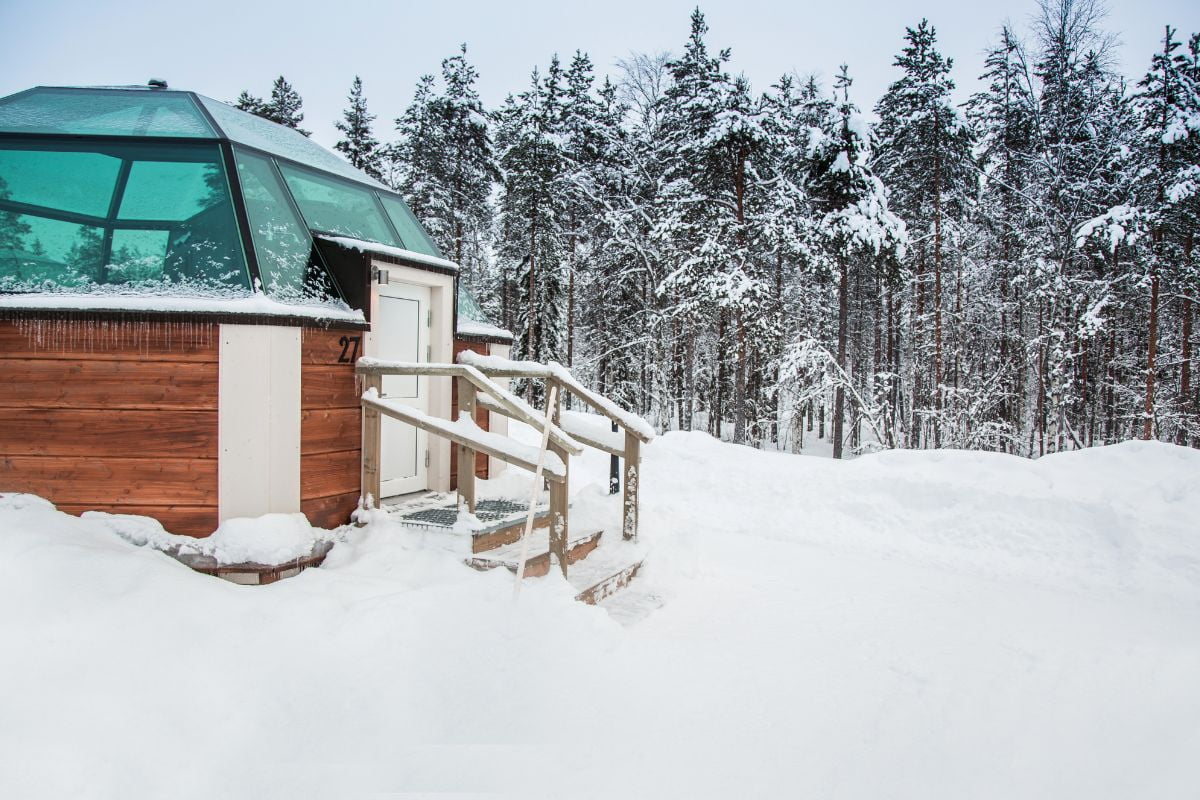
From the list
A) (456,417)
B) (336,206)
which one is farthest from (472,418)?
(336,206)

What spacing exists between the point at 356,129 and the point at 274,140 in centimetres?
1595

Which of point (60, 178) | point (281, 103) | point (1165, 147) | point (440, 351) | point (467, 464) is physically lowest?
point (467, 464)

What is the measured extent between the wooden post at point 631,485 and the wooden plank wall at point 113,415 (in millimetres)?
3303

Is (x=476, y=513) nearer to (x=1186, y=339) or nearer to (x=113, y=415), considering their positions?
(x=113, y=415)

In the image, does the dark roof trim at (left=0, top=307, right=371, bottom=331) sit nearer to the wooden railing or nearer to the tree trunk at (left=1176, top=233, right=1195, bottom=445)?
the wooden railing

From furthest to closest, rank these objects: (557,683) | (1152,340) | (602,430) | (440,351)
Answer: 1. (1152,340)
2. (440,351)
3. (602,430)
4. (557,683)

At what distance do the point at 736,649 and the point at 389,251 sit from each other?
13.4 feet

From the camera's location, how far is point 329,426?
4723mm

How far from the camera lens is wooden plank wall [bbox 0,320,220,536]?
4152 millimetres

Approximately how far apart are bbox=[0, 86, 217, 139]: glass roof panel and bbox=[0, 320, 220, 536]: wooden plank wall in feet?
6.24

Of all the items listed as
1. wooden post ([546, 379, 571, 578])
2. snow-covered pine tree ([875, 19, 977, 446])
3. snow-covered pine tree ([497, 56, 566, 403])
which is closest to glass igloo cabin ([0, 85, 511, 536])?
wooden post ([546, 379, 571, 578])

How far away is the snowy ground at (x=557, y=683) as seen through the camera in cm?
260

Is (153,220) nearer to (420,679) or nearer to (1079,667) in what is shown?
(420,679)

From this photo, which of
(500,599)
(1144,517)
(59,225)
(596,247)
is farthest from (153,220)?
(596,247)
